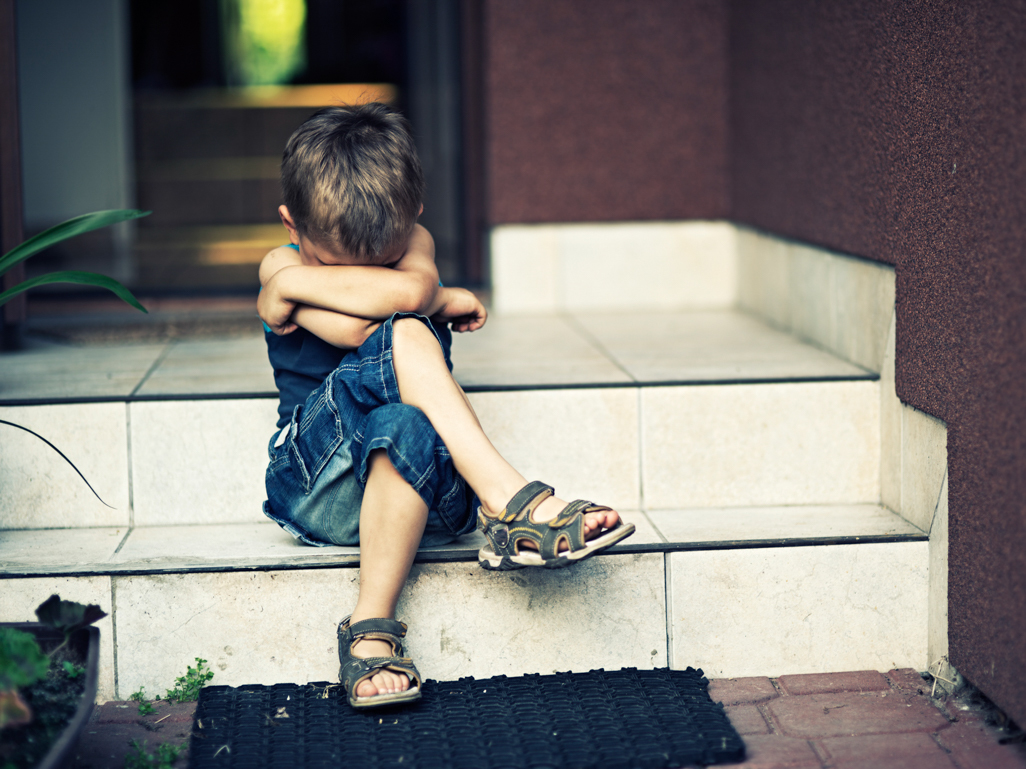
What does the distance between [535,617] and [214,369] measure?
1105 mm

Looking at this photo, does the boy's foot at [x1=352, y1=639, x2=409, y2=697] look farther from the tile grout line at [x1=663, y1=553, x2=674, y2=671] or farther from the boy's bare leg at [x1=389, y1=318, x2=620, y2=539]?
the tile grout line at [x1=663, y1=553, x2=674, y2=671]

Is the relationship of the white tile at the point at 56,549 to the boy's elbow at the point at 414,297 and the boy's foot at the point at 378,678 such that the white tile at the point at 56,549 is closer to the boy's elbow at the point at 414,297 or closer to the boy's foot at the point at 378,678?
the boy's foot at the point at 378,678

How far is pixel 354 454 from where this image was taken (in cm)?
194

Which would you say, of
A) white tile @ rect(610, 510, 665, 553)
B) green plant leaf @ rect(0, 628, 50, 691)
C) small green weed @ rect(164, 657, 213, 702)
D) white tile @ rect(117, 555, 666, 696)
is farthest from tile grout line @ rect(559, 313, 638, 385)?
green plant leaf @ rect(0, 628, 50, 691)

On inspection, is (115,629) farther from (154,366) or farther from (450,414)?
(154,366)

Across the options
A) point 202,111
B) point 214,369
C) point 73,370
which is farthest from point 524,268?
point 202,111

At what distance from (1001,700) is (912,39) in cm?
129

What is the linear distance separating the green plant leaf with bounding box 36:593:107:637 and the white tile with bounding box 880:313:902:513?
162 cm

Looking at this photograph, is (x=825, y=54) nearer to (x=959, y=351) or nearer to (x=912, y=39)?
(x=912, y=39)

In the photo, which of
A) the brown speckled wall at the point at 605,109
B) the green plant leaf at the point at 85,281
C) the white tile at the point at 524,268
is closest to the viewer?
the green plant leaf at the point at 85,281

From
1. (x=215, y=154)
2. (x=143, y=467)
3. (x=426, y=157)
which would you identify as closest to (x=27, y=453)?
(x=143, y=467)

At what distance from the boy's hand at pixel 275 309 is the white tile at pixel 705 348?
83cm

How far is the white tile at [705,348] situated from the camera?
8.19 feet

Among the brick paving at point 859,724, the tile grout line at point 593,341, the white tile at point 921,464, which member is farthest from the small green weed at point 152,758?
the white tile at point 921,464
